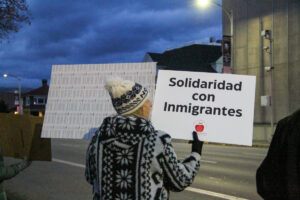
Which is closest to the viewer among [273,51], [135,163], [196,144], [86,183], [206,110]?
[135,163]

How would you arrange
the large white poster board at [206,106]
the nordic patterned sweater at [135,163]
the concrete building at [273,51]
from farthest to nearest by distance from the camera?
the concrete building at [273,51] < the large white poster board at [206,106] < the nordic patterned sweater at [135,163]

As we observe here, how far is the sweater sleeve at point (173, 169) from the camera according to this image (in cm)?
217

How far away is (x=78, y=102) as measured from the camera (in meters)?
3.33

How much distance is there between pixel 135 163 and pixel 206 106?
0.80 m

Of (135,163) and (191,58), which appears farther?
(191,58)

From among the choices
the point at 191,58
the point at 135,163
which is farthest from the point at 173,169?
the point at 191,58

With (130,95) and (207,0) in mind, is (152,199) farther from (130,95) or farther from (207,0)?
(207,0)

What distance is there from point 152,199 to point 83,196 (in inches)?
244

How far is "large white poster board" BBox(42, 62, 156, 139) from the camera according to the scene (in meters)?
3.28

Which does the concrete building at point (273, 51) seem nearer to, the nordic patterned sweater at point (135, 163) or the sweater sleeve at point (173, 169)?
the sweater sleeve at point (173, 169)

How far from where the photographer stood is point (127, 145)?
2.16 m

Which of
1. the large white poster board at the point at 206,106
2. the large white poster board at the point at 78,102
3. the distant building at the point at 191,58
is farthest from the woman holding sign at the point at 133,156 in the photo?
the distant building at the point at 191,58

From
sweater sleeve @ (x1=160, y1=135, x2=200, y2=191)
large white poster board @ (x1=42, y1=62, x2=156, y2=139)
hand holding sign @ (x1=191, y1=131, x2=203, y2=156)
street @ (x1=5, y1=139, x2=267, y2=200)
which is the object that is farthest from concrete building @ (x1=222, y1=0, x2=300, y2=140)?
sweater sleeve @ (x1=160, y1=135, x2=200, y2=191)

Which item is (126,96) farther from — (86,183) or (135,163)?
(86,183)
